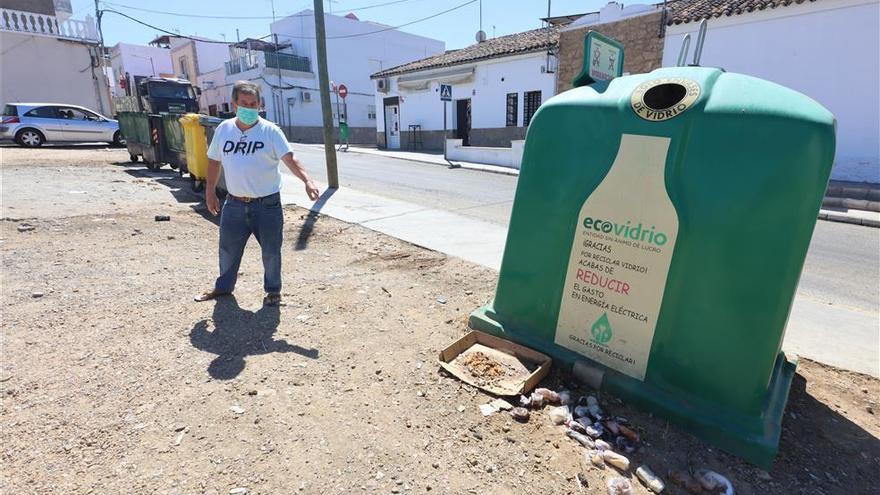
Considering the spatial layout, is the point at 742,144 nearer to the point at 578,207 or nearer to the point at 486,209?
the point at 578,207

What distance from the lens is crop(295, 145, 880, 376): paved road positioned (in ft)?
10.7

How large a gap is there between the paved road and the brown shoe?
431 centimetres

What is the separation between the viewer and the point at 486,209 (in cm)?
839

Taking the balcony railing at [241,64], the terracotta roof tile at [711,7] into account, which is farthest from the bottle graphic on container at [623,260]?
the balcony railing at [241,64]

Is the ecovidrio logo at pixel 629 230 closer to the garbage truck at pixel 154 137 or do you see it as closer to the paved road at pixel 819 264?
the paved road at pixel 819 264

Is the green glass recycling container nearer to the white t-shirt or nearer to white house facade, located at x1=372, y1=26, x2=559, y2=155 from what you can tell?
the white t-shirt

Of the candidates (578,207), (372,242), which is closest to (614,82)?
(578,207)

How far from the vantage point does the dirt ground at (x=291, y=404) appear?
1913mm

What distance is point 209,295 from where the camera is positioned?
3.73 meters

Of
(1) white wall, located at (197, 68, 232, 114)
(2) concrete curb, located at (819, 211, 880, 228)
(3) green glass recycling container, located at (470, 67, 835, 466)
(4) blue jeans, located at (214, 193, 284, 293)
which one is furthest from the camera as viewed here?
(1) white wall, located at (197, 68, 232, 114)

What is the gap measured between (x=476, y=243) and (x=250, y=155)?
3.09m

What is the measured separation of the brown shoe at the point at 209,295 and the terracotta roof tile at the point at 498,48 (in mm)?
16547

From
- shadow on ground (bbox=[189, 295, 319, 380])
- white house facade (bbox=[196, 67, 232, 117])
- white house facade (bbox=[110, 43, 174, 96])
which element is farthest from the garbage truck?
white house facade (bbox=[110, 43, 174, 96])

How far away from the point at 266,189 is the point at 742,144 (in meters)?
3.08
